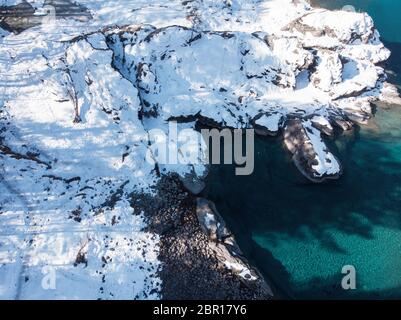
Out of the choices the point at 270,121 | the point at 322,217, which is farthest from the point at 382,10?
the point at 322,217

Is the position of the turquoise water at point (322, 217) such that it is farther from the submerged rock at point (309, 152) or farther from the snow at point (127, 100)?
the snow at point (127, 100)

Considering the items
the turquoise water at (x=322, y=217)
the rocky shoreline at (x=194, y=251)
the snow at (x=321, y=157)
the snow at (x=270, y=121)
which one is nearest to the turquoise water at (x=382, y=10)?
the turquoise water at (x=322, y=217)

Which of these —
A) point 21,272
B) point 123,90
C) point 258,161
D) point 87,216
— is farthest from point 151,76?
point 21,272

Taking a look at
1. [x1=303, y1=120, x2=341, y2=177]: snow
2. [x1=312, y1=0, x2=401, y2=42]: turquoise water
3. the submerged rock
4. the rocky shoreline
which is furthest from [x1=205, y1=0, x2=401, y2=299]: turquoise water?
[x1=312, y1=0, x2=401, y2=42]: turquoise water

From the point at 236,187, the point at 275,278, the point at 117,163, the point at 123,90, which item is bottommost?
the point at 275,278

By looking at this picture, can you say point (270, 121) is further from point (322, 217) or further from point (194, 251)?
point (194, 251)
